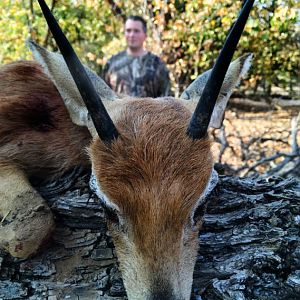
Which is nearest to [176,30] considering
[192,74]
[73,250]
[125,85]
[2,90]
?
[192,74]

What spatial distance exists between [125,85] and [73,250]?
18.4 feet

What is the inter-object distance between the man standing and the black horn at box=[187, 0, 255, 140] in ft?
18.7

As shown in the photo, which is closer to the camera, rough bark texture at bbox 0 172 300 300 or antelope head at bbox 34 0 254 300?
antelope head at bbox 34 0 254 300

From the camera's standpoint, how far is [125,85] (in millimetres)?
9133

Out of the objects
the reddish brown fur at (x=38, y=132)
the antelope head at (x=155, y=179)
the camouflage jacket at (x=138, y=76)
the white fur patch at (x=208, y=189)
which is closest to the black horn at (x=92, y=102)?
the antelope head at (x=155, y=179)

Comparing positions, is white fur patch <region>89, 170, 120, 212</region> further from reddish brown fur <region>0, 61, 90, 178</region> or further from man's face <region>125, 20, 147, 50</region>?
man's face <region>125, 20, 147, 50</region>

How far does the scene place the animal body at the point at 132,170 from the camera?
3.00 metres

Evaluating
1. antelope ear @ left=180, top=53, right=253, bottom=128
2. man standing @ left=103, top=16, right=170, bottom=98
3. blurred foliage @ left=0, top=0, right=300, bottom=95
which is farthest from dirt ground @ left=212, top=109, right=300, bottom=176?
blurred foliage @ left=0, top=0, right=300, bottom=95

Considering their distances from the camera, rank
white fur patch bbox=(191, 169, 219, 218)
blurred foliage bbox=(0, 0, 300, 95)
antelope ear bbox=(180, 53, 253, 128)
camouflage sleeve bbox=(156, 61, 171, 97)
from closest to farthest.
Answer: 1. white fur patch bbox=(191, 169, 219, 218)
2. antelope ear bbox=(180, 53, 253, 128)
3. camouflage sleeve bbox=(156, 61, 171, 97)
4. blurred foliage bbox=(0, 0, 300, 95)

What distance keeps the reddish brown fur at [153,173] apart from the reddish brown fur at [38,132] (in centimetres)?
101

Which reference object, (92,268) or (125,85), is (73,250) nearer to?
(92,268)

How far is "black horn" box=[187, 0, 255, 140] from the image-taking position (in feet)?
10.3

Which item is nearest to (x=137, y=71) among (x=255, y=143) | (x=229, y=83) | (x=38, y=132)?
(x=255, y=143)

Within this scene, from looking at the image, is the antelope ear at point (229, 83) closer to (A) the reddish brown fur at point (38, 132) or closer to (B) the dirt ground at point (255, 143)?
(B) the dirt ground at point (255, 143)
